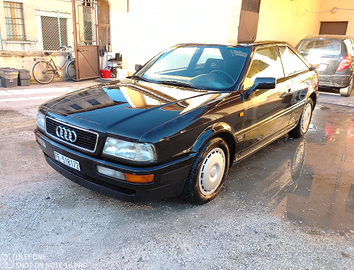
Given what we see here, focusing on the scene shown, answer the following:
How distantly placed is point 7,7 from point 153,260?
16.8 meters

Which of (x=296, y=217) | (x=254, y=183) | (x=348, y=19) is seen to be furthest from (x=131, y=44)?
(x=348, y=19)

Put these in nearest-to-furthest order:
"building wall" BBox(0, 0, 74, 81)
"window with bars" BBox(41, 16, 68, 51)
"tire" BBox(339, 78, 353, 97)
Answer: "tire" BBox(339, 78, 353, 97)
"building wall" BBox(0, 0, 74, 81)
"window with bars" BBox(41, 16, 68, 51)

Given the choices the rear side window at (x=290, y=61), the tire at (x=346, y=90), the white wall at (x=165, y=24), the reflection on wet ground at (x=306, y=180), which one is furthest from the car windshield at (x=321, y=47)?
the rear side window at (x=290, y=61)

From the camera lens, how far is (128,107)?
264cm

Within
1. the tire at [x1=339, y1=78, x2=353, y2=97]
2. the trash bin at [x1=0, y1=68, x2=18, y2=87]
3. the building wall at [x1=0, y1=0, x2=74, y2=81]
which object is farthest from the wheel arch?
the building wall at [x1=0, y1=0, x2=74, y2=81]

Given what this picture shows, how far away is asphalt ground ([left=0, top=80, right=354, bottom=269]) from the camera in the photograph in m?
2.18

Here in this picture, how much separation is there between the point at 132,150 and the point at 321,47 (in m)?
7.81

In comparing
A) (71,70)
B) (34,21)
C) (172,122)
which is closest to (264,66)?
(172,122)

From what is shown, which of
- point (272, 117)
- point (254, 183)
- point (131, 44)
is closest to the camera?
point (254, 183)

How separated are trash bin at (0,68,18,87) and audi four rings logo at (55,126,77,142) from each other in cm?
715

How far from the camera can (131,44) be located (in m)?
10.5

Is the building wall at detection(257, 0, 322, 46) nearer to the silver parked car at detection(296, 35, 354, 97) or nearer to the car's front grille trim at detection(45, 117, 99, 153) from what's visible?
the silver parked car at detection(296, 35, 354, 97)

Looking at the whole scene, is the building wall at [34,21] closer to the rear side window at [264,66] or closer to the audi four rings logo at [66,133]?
the rear side window at [264,66]

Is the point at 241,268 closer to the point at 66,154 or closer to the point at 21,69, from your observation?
the point at 66,154
